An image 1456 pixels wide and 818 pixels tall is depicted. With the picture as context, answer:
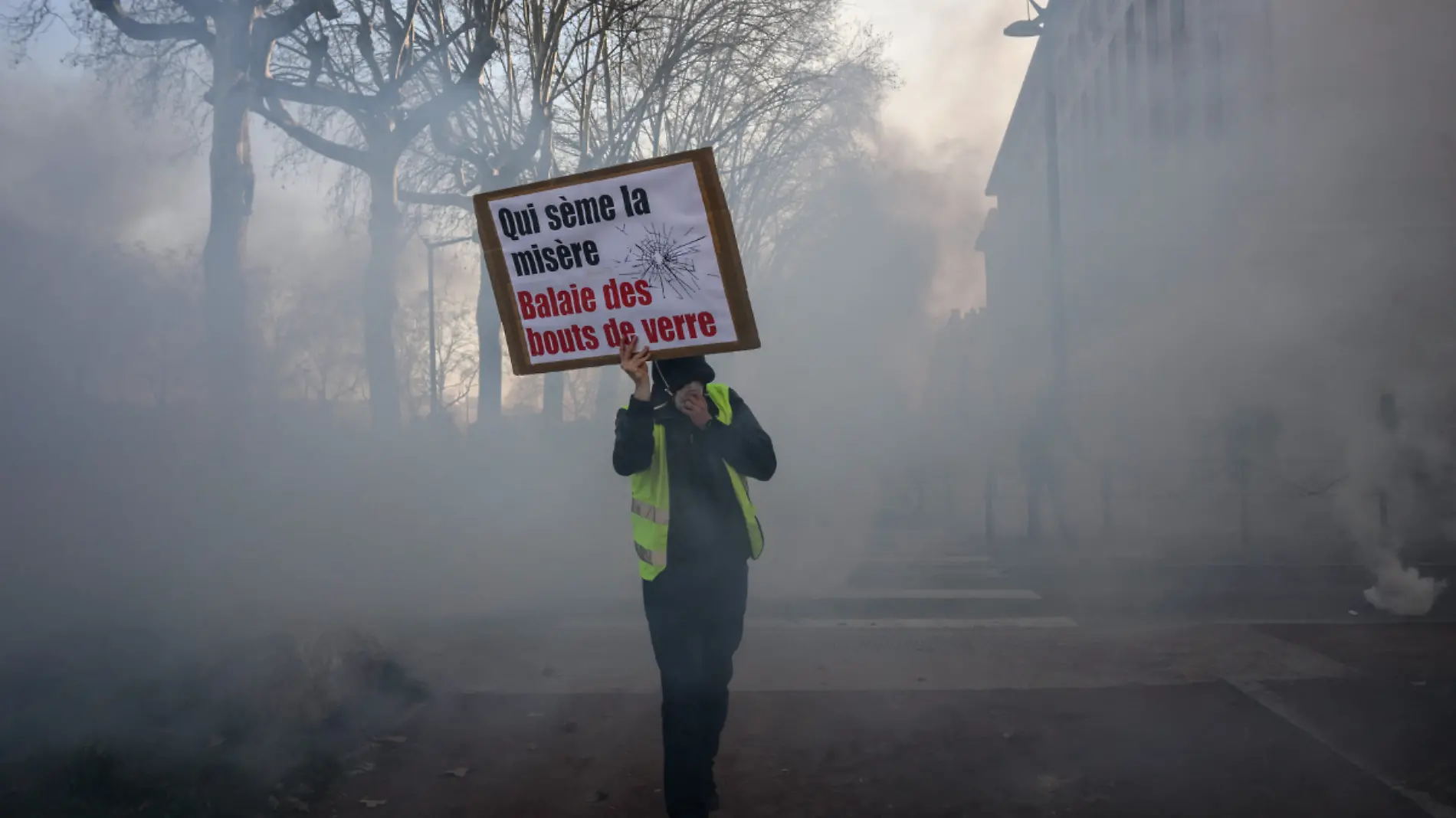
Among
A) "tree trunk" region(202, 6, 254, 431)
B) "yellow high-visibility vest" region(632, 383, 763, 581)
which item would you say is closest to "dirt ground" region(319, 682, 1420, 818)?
"yellow high-visibility vest" region(632, 383, 763, 581)

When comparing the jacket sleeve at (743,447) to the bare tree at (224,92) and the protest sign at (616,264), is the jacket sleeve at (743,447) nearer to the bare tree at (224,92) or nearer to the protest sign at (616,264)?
the protest sign at (616,264)

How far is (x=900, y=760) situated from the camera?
383 centimetres

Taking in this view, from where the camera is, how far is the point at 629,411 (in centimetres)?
312

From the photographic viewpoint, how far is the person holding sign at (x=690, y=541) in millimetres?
3109

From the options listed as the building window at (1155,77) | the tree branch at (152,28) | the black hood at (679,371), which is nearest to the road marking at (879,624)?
the black hood at (679,371)

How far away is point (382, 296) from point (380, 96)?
2417mm

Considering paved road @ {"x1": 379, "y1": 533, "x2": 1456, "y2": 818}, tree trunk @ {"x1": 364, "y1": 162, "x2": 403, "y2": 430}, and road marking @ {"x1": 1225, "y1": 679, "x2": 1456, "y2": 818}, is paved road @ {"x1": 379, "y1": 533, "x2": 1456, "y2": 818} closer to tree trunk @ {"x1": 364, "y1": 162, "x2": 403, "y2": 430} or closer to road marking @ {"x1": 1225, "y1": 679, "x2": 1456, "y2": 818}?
road marking @ {"x1": 1225, "y1": 679, "x2": 1456, "y2": 818}

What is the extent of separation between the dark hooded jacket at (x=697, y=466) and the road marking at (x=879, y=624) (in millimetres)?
3525

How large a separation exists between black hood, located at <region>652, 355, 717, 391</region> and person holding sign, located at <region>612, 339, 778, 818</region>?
0.03 m

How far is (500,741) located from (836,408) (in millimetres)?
16012

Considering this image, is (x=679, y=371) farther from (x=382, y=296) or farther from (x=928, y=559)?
(x=382, y=296)

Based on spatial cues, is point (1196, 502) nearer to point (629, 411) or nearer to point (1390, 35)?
point (1390, 35)

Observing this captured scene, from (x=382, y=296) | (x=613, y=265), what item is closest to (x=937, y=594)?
(x=613, y=265)

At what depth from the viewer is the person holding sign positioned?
10.2ft
